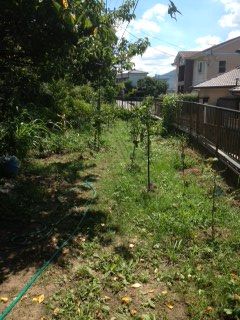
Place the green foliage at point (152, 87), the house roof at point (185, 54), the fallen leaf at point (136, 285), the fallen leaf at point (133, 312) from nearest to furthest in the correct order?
the fallen leaf at point (133, 312)
the fallen leaf at point (136, 285)
the house roof at point (185, 54)
the green foliage at point (152, 87)

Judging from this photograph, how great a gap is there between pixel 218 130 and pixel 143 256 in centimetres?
528

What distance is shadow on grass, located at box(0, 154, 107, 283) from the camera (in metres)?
5.34

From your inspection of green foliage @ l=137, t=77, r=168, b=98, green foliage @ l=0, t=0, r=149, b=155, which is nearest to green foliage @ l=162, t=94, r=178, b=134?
green foliage @ l=0, t=0, r=149, b=155

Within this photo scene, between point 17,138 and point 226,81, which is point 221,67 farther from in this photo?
point 17,138

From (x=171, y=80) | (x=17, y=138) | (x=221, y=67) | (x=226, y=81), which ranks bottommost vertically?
(x=17, y=138)

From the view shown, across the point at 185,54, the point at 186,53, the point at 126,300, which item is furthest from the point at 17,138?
the point at 186,53

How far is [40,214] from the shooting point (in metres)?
6.85

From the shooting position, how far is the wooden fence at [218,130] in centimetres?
832

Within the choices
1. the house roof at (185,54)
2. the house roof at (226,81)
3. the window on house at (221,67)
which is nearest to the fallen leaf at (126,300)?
the house roof at (226,81)

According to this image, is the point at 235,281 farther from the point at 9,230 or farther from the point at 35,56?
the point at 35,56

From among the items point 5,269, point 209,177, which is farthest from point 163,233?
point 209,177

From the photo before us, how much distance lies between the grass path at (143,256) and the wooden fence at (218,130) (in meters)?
0.67

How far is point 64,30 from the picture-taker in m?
6.63

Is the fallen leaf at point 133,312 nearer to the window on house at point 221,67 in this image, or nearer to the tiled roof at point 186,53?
the window on house at point 221,67
